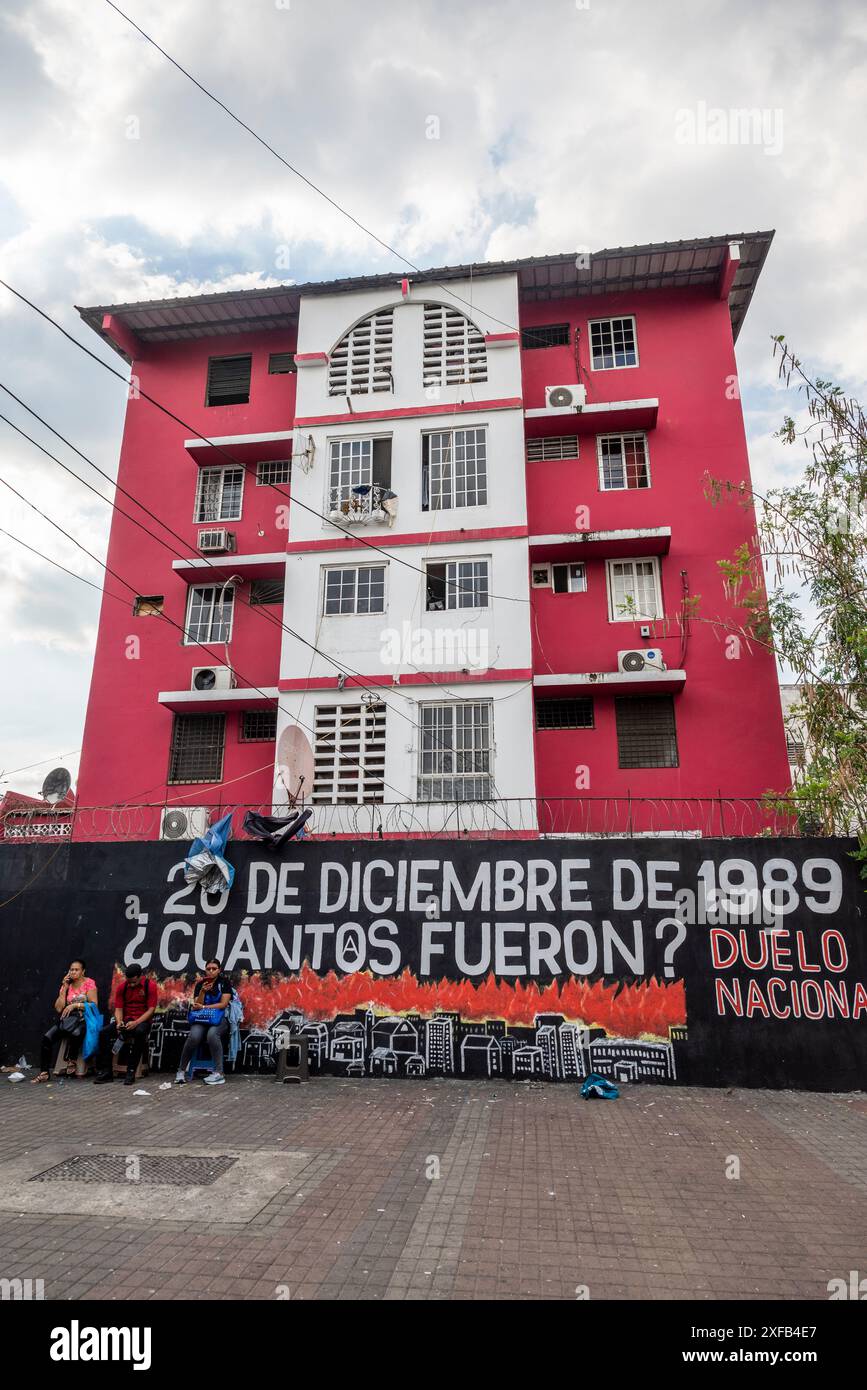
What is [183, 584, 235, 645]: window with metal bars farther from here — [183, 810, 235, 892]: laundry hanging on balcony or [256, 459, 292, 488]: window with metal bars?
[183, 810, 235, 892]: laundry hanging on balcony

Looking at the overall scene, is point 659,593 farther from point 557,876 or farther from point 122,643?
point 122,643

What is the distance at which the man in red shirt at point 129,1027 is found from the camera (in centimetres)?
1028

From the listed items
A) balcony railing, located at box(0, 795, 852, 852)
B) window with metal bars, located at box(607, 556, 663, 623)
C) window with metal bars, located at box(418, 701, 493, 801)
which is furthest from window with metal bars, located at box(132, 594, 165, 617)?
window with metal bars, located at box(607, 556, 663, 623)

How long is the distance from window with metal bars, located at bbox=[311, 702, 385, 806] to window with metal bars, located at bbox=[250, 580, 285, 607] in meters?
3.83

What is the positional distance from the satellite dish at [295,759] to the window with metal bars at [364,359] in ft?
26.9

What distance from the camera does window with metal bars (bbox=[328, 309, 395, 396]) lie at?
681 inches

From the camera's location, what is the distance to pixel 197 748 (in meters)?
17.3

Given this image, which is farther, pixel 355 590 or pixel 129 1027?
pixel 355 590

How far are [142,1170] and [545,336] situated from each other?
17.9 m

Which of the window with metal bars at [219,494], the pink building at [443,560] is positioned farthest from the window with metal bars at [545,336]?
the window with metal bars at [219,494]

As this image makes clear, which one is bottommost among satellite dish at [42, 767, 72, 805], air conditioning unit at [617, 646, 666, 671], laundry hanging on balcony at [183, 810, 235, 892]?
laundry hanging on balcony at [183, 810, 235, 892]

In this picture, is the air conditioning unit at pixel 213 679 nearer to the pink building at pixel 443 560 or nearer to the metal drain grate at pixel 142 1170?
the pink building at pixel 443 560

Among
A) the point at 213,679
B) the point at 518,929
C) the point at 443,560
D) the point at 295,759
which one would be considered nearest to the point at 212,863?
the point at 295,759

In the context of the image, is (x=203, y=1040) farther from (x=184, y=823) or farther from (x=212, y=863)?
(x=184, y=823)
